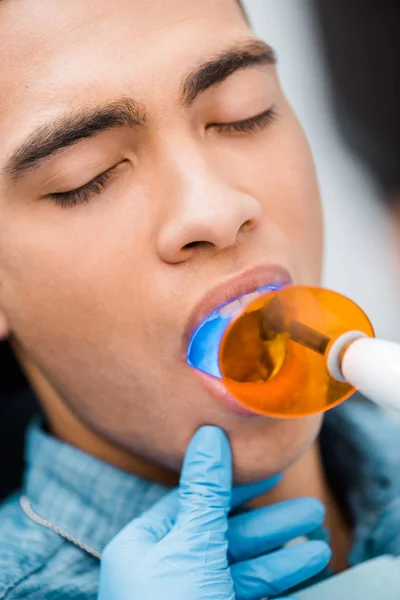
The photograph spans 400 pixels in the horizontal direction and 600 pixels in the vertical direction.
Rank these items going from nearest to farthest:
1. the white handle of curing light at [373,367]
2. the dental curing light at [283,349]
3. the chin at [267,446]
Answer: the white handle of curing light at [373,367] → the dental curing light at [283,349] → the chin at [267,446]

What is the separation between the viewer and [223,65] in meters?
0.98

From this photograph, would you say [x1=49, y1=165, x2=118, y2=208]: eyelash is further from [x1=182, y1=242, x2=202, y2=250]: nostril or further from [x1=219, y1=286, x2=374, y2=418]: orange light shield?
[x1=219, y1=286, x2=374, y2=418]: orange light shield

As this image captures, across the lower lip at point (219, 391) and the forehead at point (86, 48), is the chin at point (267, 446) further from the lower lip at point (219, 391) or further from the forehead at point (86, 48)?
the forehead at point (86, 48)

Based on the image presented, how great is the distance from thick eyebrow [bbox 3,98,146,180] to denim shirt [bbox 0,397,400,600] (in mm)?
534

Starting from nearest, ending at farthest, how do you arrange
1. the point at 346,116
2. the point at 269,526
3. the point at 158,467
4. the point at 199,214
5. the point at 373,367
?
the point at 373,367, the point at 199,214, the point at 269,526, the point at 158,467, the point at 346,116

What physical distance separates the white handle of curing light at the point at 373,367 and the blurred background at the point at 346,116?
3.45 feet

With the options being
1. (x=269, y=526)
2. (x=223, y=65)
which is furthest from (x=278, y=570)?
(x=223, y=65)

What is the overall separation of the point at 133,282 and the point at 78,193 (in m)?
0.15

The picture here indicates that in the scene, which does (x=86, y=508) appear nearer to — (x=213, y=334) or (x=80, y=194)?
(x=213, y=334)

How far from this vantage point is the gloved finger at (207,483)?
38.1 inches

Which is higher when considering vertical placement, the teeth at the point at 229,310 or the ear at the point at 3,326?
the ear at the point at 3,326

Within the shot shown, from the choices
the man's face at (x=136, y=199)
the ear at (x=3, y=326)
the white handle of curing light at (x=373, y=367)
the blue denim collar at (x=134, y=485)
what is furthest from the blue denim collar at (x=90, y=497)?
the white handle of curing light at (x=373, y=367)

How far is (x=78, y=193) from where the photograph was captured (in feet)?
3.15

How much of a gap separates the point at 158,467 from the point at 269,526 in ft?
0.75
